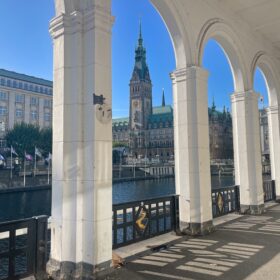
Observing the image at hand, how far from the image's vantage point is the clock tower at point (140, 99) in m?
114

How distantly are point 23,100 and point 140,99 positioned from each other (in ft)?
152

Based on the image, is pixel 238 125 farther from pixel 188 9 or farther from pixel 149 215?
pixel 149 215

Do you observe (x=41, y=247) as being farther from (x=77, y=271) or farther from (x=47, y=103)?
(x=47, y=103)

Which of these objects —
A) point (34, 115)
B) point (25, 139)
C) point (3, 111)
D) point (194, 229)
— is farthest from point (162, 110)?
point (194, 229)

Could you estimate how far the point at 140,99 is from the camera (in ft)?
377

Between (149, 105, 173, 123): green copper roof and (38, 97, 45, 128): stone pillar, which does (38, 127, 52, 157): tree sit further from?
(149, 105, 173, 123): green copper roof

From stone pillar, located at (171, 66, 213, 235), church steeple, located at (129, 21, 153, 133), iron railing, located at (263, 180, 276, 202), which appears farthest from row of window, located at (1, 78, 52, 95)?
stone pillar, located at (171, 66, 213, 235)

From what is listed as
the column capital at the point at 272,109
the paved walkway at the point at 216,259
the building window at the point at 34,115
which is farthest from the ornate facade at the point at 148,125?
the paved walkway at the point at 216,259

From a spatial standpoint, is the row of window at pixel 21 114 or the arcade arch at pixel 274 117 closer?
the arcade arch at pixel 274 117

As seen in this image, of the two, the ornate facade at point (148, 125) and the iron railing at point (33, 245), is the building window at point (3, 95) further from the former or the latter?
the iron railing at point (33, 245)

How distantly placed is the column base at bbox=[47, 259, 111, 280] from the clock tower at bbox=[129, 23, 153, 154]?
365ft

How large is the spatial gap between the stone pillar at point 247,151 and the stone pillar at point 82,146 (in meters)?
5.86

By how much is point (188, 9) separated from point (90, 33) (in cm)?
327

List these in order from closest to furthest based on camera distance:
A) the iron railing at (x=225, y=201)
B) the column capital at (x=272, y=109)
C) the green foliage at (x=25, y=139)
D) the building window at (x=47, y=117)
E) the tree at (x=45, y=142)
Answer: the iron railing at (x=225, y=201) < the column capital at (x=272, y=109) < the green foliage at (x=25, y=139) < the tree at (x=45, y=142) < the building window at (x=47, y=117)
